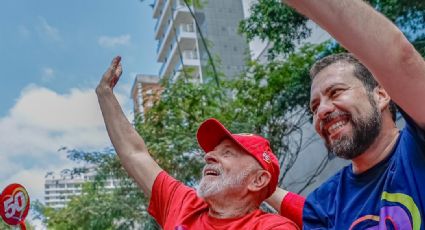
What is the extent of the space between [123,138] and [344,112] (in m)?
1.14

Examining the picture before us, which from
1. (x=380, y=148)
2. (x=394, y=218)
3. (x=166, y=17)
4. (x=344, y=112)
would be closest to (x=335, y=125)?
(x=344, y=112)

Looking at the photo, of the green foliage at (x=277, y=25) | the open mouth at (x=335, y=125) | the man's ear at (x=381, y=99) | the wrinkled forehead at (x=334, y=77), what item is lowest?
the open mouth at (x=335, y=125)

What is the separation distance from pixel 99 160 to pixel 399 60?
7.27 meters

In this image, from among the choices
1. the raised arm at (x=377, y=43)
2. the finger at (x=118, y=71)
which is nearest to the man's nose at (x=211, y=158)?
the finger at (x=118, y=71)

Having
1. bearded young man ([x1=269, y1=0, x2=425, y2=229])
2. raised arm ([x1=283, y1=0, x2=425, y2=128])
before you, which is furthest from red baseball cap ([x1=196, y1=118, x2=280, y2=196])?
raised arm ([x1=283, y1=0, x2=425, y2=128])

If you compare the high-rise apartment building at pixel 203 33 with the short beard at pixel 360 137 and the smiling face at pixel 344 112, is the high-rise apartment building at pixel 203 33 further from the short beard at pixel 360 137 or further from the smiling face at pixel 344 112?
the short beard at pixel 360 137

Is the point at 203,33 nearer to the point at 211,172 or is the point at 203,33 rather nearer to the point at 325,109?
the point at 211,172

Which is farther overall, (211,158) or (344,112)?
(211,158)

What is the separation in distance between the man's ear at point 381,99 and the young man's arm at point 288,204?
0.66 m

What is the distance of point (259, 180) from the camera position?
1.98 metres

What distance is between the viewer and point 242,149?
2.01 m

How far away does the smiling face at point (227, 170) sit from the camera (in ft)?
6.30

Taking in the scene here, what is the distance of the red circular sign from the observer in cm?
333

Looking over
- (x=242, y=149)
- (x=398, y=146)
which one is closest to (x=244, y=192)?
(x=242, y=149)
